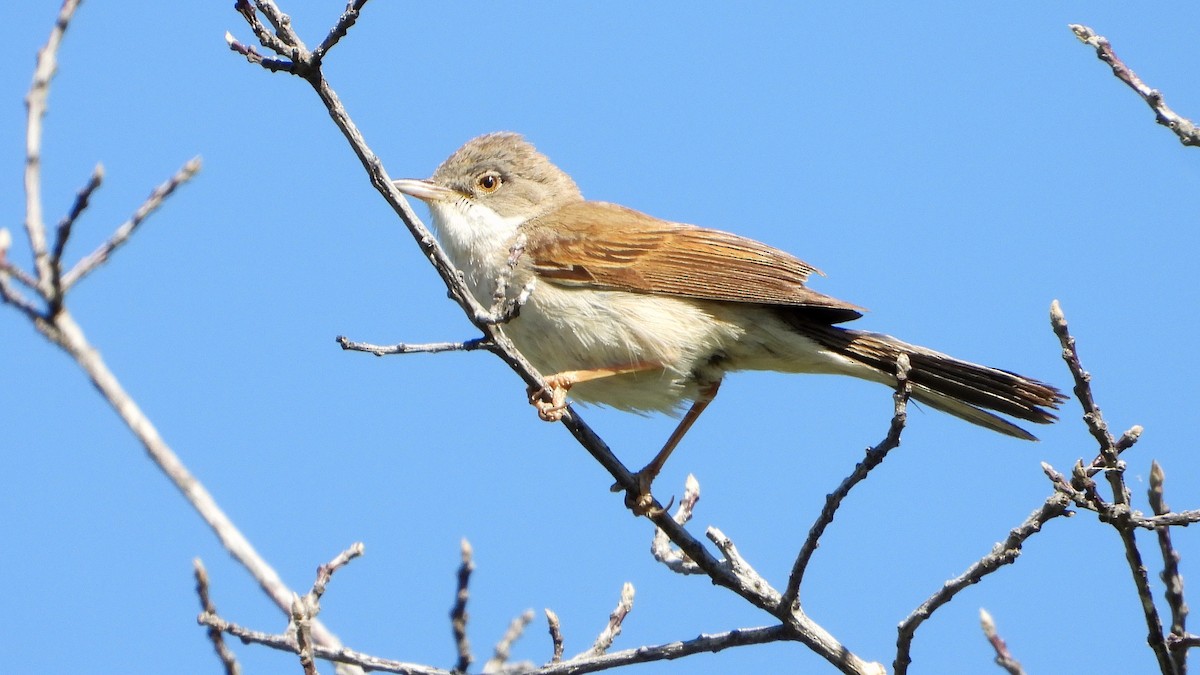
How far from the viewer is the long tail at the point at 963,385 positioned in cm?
493

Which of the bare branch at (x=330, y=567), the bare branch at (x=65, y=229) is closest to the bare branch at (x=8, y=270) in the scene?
the bare branch at (x=65, y=229)

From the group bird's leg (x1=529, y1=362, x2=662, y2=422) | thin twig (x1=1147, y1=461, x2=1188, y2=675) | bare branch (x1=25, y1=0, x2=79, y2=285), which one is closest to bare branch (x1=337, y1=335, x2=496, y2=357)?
bird's leg (x1=529, y1=362, x2=662, y2=422)

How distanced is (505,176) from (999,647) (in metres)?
3.76

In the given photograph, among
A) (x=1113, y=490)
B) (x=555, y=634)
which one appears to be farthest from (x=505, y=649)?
(x=1113, y=490)

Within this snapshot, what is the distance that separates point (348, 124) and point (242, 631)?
1.60 meters

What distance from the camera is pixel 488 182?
21.4 feet

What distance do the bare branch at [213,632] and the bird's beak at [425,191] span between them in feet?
10.6

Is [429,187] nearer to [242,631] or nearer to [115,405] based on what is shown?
[242,631]

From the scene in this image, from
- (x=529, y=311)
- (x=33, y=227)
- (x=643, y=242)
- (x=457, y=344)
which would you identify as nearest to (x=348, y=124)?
(x=457, y=344)

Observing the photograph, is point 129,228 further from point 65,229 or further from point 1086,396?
point 1086,396

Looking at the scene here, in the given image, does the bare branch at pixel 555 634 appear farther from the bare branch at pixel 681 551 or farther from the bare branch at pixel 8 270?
the bare branch at pixel 8 270

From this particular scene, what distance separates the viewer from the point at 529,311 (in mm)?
5430

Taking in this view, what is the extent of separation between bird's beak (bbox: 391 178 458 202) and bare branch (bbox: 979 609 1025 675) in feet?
11.8

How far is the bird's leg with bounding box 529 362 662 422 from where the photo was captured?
4.56m
